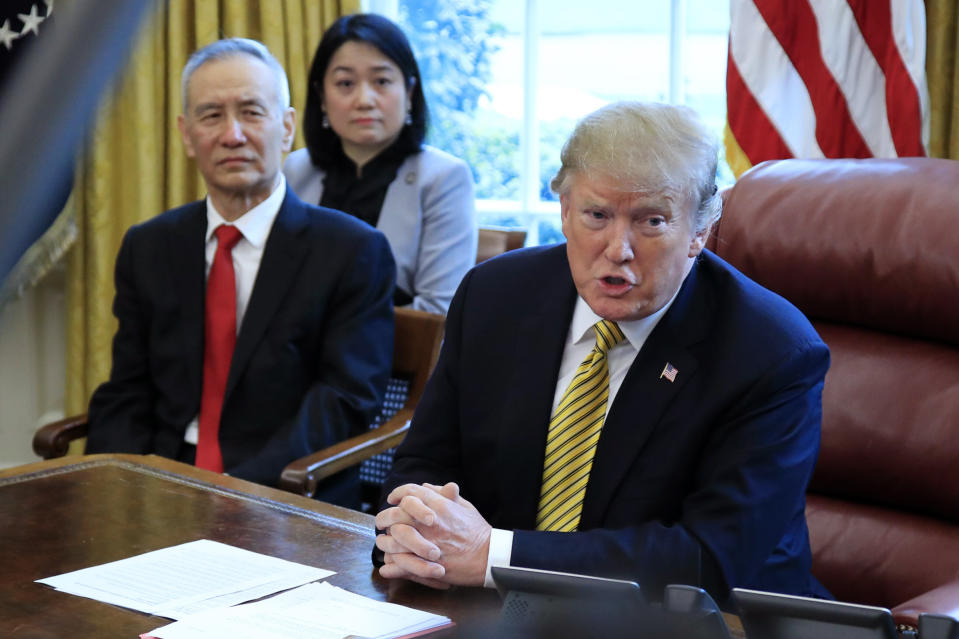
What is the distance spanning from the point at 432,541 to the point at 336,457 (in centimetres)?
83

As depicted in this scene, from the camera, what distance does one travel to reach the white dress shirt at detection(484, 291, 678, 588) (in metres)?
1.61

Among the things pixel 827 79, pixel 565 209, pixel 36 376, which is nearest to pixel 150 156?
pixel 36 376

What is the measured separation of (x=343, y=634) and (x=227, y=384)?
1282 mm

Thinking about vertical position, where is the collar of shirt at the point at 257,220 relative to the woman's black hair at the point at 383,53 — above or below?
below

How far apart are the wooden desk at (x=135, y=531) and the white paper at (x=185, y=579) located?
0.02 m

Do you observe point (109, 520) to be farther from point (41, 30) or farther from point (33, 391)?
point (33, 391)

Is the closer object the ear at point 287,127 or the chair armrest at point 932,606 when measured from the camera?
the chair armrest at point 932,606

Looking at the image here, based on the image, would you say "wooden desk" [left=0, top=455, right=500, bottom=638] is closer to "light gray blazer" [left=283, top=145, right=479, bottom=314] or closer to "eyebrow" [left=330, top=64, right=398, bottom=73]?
"light gray blazer" [left=283, top=145, right=479, bottom=314]

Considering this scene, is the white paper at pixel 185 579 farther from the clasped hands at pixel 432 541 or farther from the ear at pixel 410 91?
the ear at pixel 410 91

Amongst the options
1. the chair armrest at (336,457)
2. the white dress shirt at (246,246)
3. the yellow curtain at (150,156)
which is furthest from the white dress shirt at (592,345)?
the yellow curtain at (150,156)

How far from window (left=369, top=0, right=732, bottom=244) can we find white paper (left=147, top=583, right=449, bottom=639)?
2.85 m

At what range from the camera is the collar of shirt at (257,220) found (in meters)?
2.48

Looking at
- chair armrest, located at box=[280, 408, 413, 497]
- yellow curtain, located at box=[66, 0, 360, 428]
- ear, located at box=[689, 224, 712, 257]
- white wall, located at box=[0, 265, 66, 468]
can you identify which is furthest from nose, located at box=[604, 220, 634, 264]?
white wall, located at box=[0, 265, 66, 468]

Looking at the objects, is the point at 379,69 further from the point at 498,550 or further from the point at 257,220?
the point at 498,550
